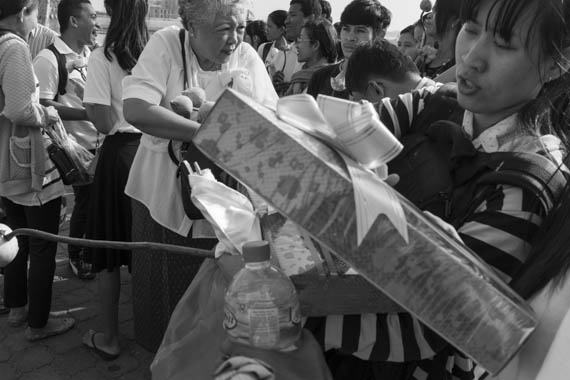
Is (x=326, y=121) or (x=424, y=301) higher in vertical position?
(x=326, y=121)

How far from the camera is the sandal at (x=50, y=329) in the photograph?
299cm

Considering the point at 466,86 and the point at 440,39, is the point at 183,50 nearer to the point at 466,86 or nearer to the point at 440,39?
the point at 466,86

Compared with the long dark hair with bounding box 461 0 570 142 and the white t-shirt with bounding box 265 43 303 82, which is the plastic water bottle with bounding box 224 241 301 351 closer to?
the long dark hair with bounding box 461 0 570 142

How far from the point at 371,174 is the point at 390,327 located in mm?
347

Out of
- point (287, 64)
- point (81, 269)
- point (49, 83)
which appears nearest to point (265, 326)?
point (49, 83)

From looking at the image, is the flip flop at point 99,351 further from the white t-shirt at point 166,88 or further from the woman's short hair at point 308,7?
the woman's short hair at point 308,7

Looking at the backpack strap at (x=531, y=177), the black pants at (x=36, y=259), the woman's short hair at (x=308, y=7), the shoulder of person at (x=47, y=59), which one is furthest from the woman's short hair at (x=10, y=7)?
the woman's short hair at (x=308, y=7)

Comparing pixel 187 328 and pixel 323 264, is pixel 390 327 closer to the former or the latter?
pixel 323 264

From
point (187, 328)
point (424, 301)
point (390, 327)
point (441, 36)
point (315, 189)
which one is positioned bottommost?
point (187, 328)

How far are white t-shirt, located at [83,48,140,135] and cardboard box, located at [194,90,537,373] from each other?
1957 millimetres

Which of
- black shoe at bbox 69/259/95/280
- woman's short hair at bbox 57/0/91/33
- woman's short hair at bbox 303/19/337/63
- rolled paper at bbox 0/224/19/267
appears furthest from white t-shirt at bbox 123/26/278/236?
woman's short hair at bbox 303/19/337/63

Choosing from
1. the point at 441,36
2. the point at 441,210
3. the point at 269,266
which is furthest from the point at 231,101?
the point at 441,36

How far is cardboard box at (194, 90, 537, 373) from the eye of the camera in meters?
0.68

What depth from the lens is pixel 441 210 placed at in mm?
1002
